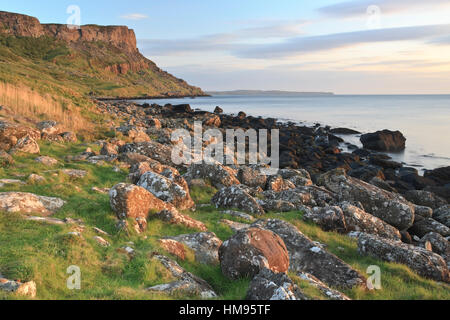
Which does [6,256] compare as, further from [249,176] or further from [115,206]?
[249,176]

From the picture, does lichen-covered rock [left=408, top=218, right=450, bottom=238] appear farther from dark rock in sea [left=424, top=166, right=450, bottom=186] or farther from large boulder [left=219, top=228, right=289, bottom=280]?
dark rock in sea [left=424, top=166, right=450, bottom=186]

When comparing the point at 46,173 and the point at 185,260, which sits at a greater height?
the point at 46,173

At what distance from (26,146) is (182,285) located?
45.1ft

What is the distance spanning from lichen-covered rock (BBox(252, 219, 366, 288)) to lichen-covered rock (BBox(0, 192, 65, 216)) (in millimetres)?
7770

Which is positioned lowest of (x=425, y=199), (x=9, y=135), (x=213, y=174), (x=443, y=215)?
(x=443, y=215)

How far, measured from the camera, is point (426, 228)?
56.7ft

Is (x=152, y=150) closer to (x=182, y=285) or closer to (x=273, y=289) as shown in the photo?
(x=182, y=285)

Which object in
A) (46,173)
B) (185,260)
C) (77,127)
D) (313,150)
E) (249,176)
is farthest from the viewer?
(313,150)

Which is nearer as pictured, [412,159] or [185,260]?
[185,260]

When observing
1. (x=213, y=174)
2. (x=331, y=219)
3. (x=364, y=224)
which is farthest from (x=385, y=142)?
(x=331, y=219)

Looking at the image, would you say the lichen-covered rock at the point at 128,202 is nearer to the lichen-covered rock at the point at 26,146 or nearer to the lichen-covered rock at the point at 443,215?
the lichen-covered rock at the point at 26,146
